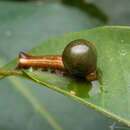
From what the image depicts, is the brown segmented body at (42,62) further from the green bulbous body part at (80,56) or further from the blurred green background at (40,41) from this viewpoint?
the blurred green background at (40,41)

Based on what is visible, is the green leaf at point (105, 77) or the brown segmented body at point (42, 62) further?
the brown segmented body at point (42, 62)

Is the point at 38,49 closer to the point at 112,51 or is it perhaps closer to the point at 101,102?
the point at 112,51

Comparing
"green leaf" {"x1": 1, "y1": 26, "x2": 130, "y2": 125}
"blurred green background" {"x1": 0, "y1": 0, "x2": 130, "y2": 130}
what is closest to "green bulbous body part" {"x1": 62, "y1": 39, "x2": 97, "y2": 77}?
"green leaf" {"x1": 1, "y1": 26, "x2": 130, "y2": 125}

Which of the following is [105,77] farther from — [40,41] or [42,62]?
[40,41]

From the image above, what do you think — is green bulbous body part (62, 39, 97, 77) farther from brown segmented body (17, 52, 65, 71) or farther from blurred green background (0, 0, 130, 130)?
blurred green background (0, 0, 130, 130)

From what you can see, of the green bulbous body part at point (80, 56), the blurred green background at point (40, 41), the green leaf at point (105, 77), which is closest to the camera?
the green leaf at point (105, 77)

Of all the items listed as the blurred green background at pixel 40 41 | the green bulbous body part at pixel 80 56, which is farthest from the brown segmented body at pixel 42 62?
the blurred green background at pixel 40 41
